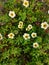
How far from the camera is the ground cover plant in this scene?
16.1ft

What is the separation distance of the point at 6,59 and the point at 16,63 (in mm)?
150

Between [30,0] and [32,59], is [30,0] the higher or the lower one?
the higher one

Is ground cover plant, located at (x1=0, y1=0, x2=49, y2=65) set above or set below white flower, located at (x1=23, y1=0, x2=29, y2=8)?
below

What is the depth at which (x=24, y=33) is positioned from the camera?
5000 mm

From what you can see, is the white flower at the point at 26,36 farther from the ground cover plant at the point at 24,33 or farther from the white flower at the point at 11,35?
the white flower at the point at 11,35

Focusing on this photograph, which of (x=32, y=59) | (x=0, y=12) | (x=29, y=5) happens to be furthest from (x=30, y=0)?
(x=32, y=59)

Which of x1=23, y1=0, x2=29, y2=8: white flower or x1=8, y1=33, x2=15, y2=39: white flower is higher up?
x1=23, y1=0, x2=29, y2=8: white flower

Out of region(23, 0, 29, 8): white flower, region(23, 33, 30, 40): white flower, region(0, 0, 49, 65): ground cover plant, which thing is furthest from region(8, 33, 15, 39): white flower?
region(23, 0, 29, 8): white flower

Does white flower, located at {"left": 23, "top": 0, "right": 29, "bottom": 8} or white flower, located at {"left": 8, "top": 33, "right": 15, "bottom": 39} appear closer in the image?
white flower, located at {"left": 8, "top": 33, "right": 15, "bottom": 39}

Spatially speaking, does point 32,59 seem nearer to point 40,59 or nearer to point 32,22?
point 40,59

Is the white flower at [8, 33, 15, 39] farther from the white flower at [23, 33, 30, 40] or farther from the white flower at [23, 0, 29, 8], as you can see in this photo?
the white flower at [23, 0, 29, 8]

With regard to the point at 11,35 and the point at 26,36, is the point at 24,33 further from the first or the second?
the point at 11,35

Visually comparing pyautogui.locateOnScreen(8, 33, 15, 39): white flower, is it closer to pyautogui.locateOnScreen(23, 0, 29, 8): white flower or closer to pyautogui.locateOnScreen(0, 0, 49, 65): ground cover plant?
pyautogui.locateOnScreen(0, 0, 49, 65): ground cover plant

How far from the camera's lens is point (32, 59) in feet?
16.2
